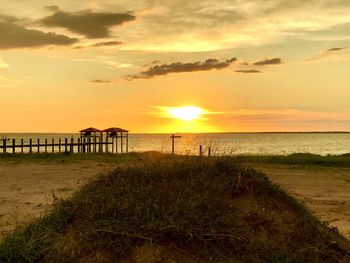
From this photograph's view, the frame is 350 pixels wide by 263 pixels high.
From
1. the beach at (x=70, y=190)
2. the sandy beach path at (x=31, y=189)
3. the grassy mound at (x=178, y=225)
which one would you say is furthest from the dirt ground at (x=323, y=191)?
the sandy beach path at (x=31, y=189)

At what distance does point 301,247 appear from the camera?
21.9ft

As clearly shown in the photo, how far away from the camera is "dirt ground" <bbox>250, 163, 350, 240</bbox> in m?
12.1

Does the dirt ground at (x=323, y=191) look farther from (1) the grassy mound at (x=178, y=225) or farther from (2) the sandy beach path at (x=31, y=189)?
(2) the sandy beach path at (x=31, y=189)

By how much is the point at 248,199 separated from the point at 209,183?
0.64m

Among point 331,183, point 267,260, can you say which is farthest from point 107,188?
point 331,183

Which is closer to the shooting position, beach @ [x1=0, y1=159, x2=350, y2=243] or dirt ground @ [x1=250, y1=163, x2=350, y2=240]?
beach @ [x1=0, y1=159, x2=350, y2=243]

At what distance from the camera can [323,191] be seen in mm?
17812

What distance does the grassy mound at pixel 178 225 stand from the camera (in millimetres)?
6305

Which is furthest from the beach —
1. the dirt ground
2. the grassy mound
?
the grassy mound

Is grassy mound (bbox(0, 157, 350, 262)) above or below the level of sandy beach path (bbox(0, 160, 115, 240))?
above

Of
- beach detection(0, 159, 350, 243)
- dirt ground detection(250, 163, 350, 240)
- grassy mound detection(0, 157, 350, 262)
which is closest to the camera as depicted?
grassy mound detection(0, 157, 350, 262)

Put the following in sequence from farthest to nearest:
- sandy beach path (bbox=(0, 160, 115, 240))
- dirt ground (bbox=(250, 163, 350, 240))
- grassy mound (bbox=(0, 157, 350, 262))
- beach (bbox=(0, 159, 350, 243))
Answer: dirt ground (bbox=(250, 163, 350, 240)) < beach (bbox=(0, 159, 350, 243)) < sandy beach path (bbox=(0, 160, 115, 240)) < grassy mound (bbox=(0, 157, 350, 262))

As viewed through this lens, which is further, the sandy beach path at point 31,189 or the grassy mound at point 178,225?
the sandy beach path at point 31,189

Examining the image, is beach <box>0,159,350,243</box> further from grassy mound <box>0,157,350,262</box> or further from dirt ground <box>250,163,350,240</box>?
grassy mound <box>0,157,350,262</box>
